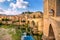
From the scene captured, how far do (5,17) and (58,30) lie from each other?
9.09 ft

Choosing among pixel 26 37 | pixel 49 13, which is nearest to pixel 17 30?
pixel 26 37

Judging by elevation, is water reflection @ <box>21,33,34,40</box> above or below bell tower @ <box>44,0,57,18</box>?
below

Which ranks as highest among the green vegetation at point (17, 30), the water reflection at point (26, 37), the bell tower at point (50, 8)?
the bell tower at point (50, 8)

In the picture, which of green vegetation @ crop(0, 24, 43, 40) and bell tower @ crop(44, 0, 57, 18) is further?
green vegetation @ crop(0, 24, 43, 40)

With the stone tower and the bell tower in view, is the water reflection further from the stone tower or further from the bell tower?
the bell tower

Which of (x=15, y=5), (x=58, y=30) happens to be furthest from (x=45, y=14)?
(x=58, y=30)

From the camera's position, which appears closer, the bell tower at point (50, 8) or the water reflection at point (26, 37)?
the bell tower at point (50, 8)

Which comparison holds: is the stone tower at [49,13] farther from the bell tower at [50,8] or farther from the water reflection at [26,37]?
the water reflection at [26,37]

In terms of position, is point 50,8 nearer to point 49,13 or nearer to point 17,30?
point 49,13

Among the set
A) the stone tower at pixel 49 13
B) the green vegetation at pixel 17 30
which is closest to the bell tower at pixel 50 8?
the stone tower at pixel 49 13

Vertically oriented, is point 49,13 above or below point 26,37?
above

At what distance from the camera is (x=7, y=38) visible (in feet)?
15.2

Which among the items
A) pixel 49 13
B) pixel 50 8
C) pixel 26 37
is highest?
pixel 50 8

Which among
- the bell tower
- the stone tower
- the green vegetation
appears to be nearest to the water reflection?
the green vegetation
